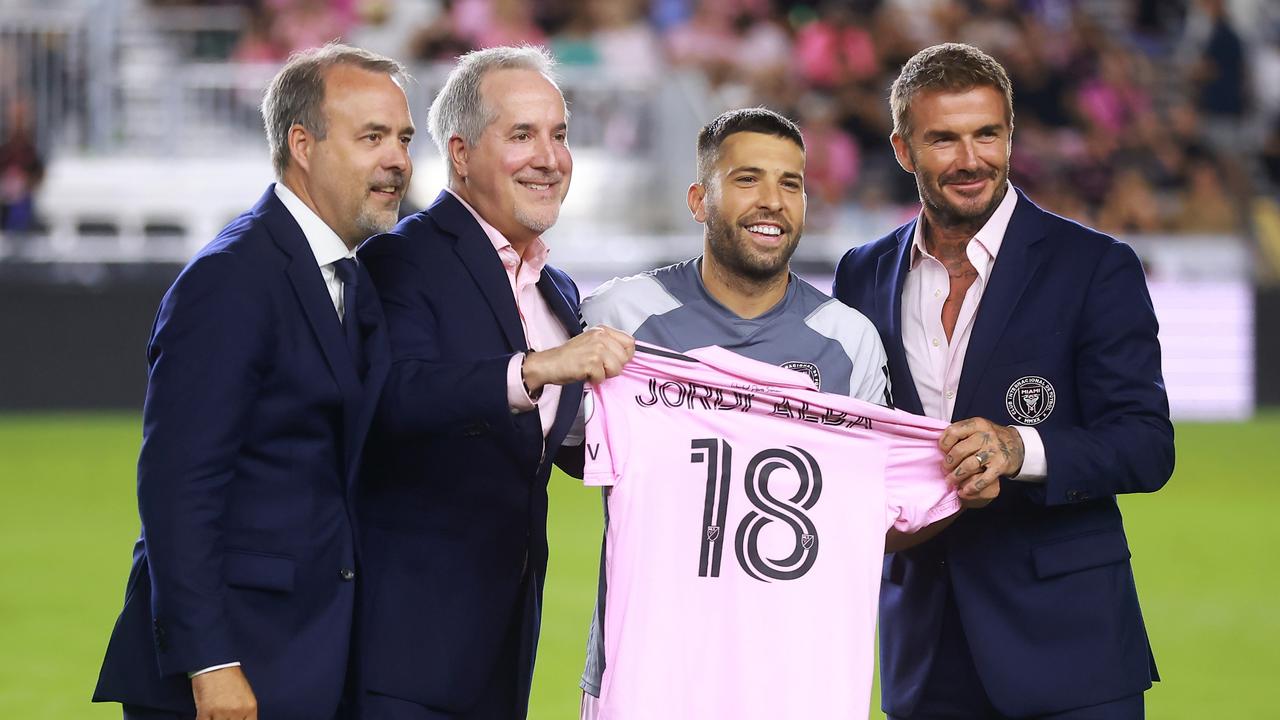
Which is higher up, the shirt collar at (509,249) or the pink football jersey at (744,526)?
A: the shirt collar at (509,249)

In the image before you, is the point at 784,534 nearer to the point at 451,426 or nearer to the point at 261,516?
the point at 451,426

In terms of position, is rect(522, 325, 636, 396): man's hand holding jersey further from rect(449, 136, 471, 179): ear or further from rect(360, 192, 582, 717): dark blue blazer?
rect(449, 136, 471, 179): ear

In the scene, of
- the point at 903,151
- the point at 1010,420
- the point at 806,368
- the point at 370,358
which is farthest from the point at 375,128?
the point at 1010,420

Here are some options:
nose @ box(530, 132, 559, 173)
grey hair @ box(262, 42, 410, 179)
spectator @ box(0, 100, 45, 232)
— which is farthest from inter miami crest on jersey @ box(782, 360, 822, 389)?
spectator @ box(0, 100, 45, 232)

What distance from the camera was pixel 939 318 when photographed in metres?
3.59

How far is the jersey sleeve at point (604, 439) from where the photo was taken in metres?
3.26

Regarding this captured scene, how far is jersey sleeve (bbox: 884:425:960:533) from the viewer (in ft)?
10.8

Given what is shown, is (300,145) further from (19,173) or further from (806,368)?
(19,173)

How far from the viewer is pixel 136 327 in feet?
40.7

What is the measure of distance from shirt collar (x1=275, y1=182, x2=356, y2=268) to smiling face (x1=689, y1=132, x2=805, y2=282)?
853 millimetres

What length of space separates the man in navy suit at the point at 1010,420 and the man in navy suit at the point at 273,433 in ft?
4.12

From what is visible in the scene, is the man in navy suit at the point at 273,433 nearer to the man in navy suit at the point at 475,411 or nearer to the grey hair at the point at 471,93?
the man in navy suit at the point at 475,411

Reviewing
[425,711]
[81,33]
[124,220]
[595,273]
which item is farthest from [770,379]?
[81,33]

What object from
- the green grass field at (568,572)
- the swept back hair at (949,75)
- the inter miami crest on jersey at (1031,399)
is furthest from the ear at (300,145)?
the green grass field at (568,572)
